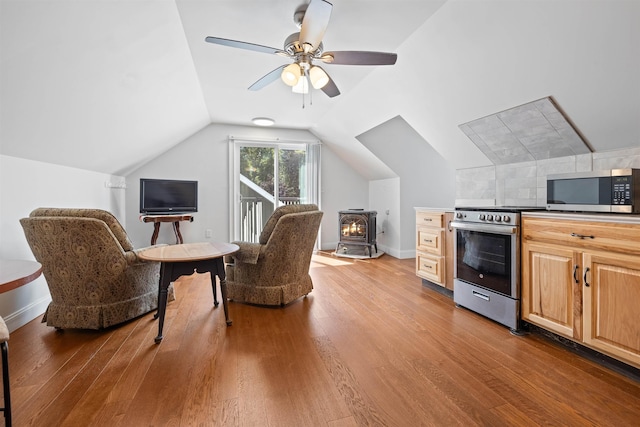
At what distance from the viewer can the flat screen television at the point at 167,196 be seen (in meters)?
4.29

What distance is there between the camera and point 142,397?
1505 millimetres

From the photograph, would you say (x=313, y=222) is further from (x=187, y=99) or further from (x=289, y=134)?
(x=289, y=134)

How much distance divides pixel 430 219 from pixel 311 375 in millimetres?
2209

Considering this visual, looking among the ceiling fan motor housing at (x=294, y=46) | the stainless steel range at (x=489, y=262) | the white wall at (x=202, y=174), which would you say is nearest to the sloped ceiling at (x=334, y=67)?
the ceiling fan motor housing at (x=294, y=46)

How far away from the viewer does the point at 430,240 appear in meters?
3.26

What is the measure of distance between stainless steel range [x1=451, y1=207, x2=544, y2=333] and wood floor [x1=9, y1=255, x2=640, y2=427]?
0.61ft

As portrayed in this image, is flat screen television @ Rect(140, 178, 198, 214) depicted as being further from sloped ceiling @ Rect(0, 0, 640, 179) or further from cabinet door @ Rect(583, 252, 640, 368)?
cabinet door @ Rect(583, 252, 640, 368)

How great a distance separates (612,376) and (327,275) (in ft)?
8.88

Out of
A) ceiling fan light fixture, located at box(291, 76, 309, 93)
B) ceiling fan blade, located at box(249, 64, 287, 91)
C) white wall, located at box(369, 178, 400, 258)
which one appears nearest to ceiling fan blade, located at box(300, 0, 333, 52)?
ceiling fan blade, located at box(249, 64, 287, 91)

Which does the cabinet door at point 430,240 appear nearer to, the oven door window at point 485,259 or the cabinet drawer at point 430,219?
the cabinet drawer at point 430,219

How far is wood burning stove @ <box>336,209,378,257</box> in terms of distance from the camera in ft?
16.4

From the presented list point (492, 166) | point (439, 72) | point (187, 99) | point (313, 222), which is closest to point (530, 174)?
point (492, 166)

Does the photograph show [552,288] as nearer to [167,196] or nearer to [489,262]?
[489,262]

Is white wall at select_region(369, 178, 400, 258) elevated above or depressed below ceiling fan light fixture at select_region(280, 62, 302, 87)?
below
